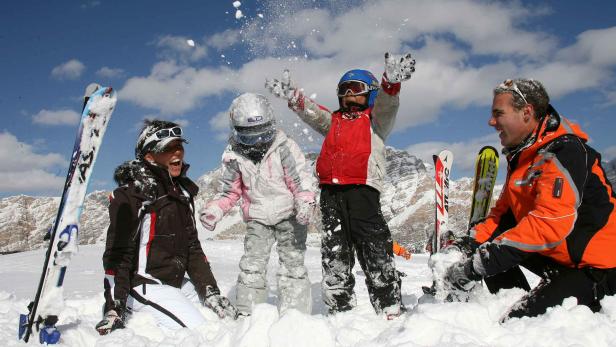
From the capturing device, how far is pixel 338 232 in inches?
161

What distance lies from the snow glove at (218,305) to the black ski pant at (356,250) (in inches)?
33.0

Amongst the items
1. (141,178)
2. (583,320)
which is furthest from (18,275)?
(583,320)

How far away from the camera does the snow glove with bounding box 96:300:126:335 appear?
130 inches

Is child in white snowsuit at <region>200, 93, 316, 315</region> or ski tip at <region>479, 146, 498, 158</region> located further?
ski tip at <region>479, 146, 498, 158</region>

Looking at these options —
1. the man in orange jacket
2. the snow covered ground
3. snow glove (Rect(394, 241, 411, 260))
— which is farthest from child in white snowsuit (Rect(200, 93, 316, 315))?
snow glove (Rect(394, 241, 411, 260))

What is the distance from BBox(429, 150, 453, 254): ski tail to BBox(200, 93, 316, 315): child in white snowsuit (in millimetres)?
1258

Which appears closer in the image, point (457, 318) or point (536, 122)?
point (457, 318)

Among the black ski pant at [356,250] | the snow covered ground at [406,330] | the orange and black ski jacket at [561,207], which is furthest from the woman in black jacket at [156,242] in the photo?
the orange and black ski jacket at [561,207]

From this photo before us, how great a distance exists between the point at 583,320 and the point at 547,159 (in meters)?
0.96

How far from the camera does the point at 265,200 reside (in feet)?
13.7

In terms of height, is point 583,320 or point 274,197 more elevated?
point 274,197

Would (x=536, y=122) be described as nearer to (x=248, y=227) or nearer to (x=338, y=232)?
(x=338, y=232)

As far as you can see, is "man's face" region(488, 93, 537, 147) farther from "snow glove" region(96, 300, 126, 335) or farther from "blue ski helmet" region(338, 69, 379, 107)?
"snow glove" region(96, 300, 126, 335)

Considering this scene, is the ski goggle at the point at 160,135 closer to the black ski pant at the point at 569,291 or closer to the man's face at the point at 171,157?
the man's face at the point at 171,157
